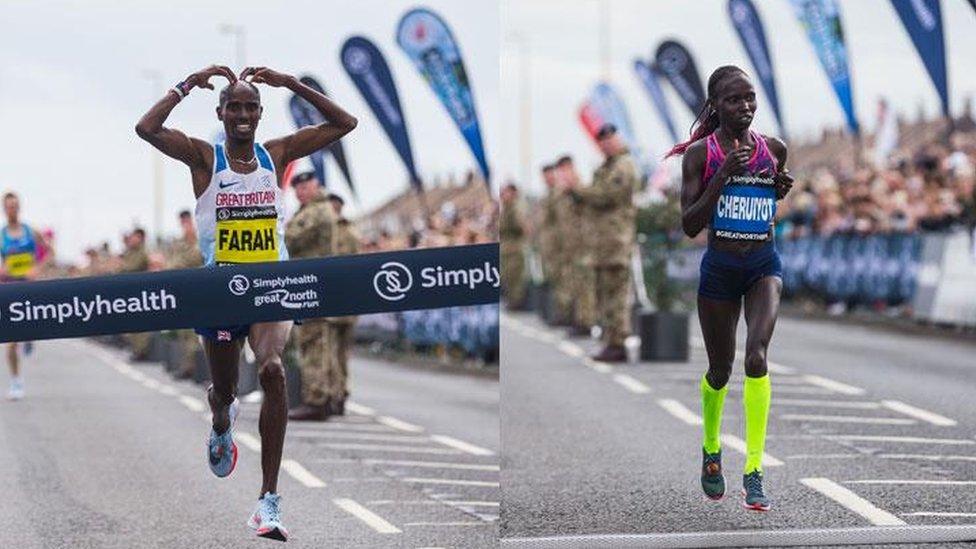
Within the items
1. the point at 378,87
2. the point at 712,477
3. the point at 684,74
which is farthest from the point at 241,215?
the point at 684,74

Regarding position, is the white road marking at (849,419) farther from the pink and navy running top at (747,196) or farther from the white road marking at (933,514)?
the pink and navy running top at (747,196)

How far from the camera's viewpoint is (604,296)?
71.6 ft

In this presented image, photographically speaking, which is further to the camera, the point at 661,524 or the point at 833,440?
the point at 833,440

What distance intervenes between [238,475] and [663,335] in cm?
863

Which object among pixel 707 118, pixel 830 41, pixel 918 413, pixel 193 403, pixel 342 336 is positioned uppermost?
pixel 830 41

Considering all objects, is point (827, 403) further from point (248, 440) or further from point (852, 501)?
point (852, 501)

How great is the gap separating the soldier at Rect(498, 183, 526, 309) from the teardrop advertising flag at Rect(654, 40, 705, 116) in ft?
43.4

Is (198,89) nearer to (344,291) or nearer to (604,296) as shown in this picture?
(344,291)

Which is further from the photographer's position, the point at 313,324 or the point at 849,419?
the point at 313,324

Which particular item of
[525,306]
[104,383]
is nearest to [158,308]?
[104,383]

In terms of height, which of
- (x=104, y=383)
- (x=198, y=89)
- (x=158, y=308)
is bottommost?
(x=104, y=383)

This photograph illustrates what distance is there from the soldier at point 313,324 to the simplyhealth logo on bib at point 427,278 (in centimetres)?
582

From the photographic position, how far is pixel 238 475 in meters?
13.7

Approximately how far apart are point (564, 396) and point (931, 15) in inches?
173
